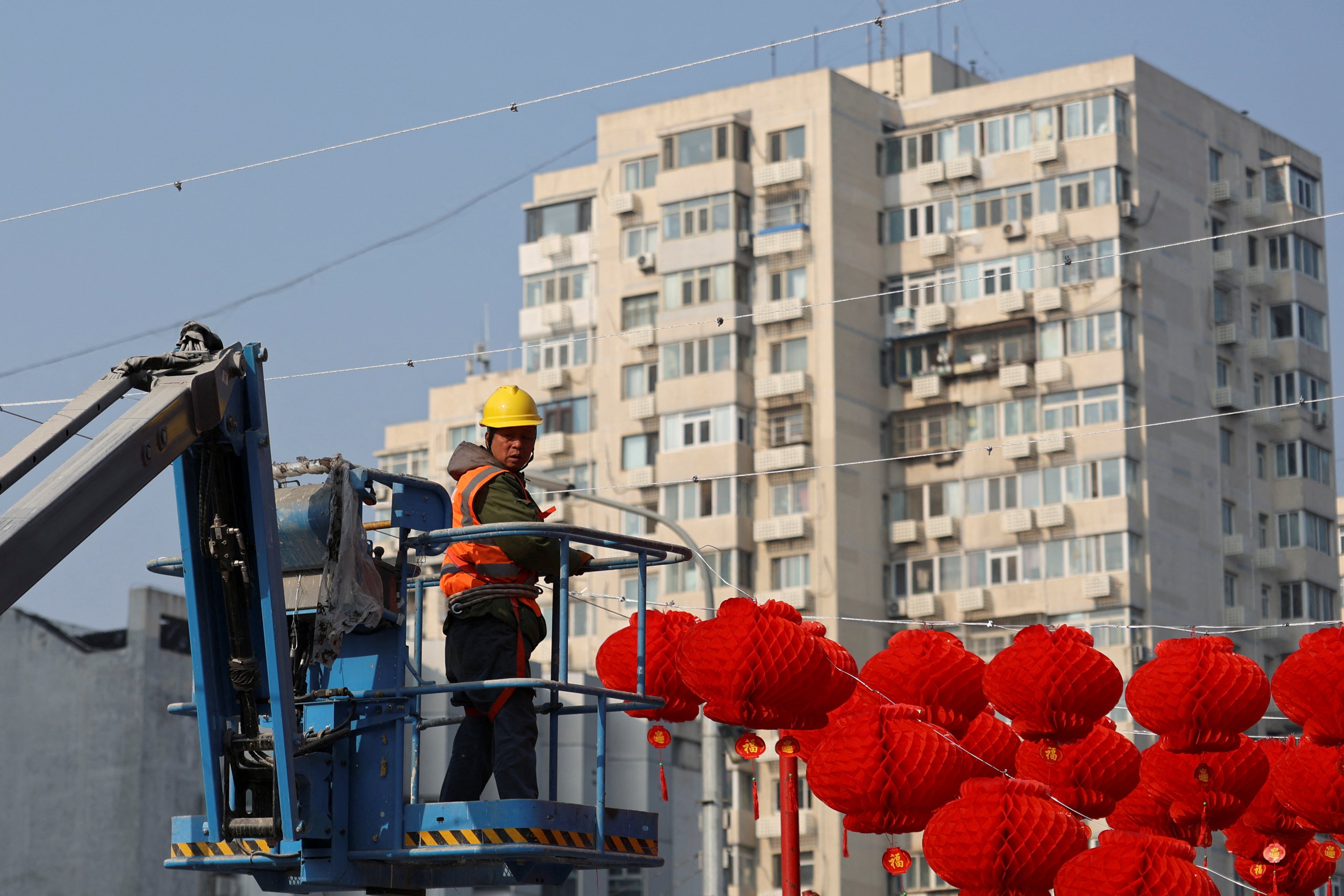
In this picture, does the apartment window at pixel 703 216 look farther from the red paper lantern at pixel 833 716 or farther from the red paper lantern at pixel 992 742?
the red paper lantern at pixel 833 716

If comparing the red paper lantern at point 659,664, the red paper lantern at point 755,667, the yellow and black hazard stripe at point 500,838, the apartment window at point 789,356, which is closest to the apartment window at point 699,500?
the apartment window at point 789,356

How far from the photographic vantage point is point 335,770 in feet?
35.1

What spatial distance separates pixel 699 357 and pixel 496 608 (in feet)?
162

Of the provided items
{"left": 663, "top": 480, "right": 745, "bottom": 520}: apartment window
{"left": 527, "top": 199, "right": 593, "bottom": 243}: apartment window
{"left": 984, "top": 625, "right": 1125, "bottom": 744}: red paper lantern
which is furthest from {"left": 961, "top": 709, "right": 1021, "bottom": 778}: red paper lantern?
{"left": 527, "top": 199, "right": 593, "bottom": 243}: apartment window

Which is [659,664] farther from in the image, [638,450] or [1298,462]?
[1298,462]

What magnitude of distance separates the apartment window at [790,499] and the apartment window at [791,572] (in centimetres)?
127

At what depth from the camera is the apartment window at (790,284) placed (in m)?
→ 59.3

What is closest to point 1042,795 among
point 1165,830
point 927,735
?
point 927,735

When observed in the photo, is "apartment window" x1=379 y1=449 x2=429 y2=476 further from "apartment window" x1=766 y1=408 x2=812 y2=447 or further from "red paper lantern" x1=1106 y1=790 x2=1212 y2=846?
"red paper lantern" x1=1106 y1=790 x2=1212 y2=846

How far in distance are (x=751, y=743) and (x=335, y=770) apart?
4.43 m

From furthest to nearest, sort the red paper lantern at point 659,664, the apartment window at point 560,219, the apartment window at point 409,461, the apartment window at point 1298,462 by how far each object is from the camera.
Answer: the apartment window at point 409,461, the apartment window at point 560,219, the apartment window at point 1298,462, the red paper lantern at point 659,664

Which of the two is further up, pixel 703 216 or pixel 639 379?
pixel 703 216

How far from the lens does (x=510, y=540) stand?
10688mm

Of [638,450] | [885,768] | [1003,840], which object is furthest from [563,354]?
[1003,840]
